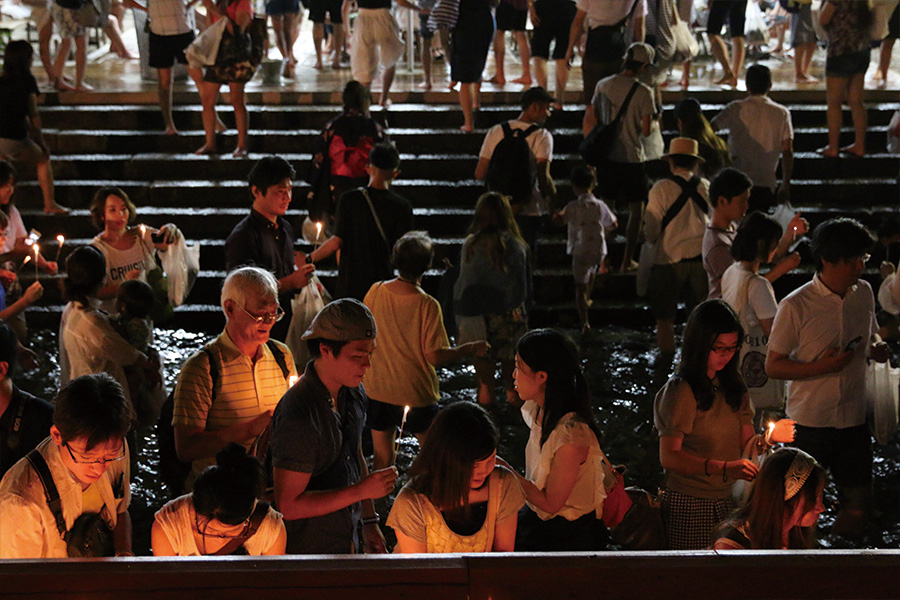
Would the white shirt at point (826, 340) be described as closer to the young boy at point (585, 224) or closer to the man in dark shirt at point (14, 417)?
the young boy at point (585, 224)

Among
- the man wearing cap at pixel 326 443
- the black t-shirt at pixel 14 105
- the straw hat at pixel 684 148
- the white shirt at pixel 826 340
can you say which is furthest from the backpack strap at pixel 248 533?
the black t-shirt at pixel 14 105

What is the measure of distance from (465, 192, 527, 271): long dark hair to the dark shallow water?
1187 mm

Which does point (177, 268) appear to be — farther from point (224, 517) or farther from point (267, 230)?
point (224, 517)

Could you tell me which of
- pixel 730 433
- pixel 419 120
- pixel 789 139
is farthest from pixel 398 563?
pixel 419 120

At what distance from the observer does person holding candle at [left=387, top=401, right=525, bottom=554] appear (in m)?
3.18

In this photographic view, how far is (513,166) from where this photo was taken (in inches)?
307

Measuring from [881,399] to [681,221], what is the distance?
7.88ft

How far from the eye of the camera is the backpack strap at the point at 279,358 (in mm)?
4133

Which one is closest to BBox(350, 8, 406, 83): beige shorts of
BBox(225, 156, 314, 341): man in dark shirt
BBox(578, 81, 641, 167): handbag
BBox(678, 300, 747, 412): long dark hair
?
BBox(578, 81, 641, 167): handbag

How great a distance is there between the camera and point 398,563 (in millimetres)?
2402

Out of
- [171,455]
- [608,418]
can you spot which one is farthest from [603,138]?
[171,455]

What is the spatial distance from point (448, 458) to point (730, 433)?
4.86 ft

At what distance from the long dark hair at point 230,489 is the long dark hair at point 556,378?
111 centimetres

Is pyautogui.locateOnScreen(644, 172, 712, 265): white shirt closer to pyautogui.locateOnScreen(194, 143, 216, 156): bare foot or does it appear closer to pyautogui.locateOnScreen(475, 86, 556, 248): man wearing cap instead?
pyautogui.locateOnScreen(475, 86, 556, 248): man wearing cap
